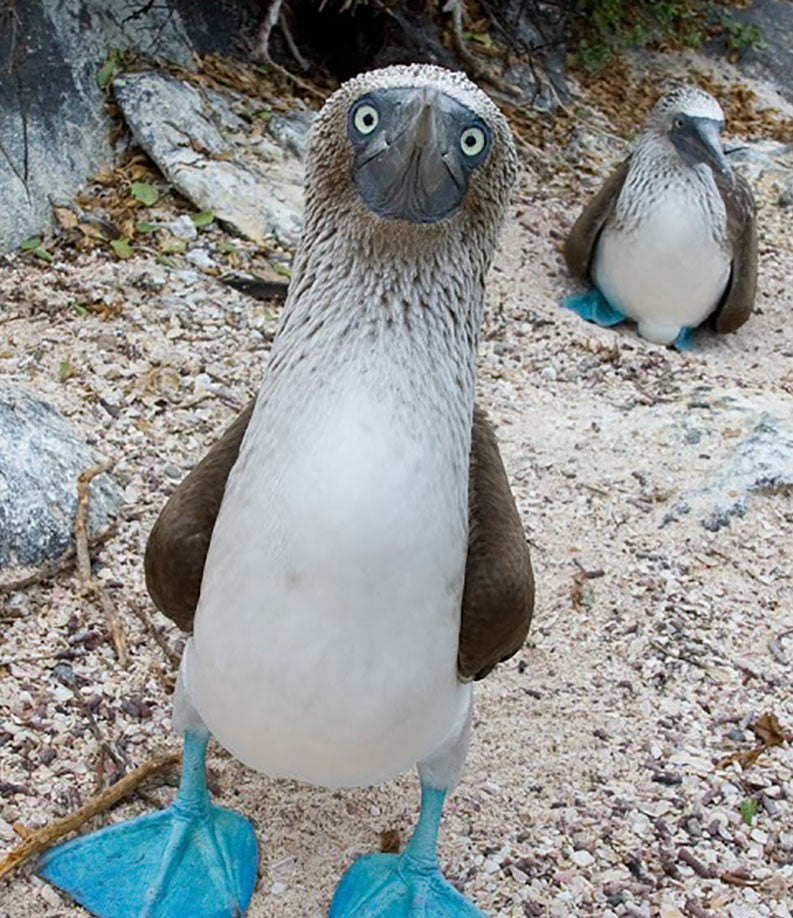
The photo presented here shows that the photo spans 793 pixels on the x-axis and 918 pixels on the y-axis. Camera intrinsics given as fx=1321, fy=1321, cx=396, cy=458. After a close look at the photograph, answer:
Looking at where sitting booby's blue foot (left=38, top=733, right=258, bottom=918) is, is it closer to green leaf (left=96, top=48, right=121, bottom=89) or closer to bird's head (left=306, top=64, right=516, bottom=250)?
bird's head (left=306, top=64, right=516, bottom=250)

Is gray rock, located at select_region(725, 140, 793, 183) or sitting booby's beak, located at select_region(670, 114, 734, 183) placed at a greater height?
sitting booby's beak, located at select_region(670, 114, 734, 183)

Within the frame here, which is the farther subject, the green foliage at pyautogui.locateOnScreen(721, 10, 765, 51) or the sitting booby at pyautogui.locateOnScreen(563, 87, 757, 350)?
the green foliage at pyautogui.locateOnScreen(721, 10, 765, 51)

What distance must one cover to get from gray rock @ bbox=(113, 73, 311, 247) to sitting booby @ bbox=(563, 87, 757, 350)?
1.60 metres

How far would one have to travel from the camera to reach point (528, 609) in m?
2.91

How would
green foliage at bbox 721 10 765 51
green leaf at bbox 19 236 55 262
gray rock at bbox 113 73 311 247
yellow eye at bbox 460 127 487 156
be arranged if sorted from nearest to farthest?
yellow eye at bbox 460 127 487 156 → green leaf at bbox 19 236 55 262 → gray rock at bbox 113 73 311 247 → green foliage at bbox 721 10 765 51

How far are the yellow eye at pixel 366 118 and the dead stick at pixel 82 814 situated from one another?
1784 mm

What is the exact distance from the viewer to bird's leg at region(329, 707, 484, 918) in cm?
311

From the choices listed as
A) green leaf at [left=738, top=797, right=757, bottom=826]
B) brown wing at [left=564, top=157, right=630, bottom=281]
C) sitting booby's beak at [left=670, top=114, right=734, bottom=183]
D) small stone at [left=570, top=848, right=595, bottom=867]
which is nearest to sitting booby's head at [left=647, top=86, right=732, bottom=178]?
sitting booby's beak at [left=670, top=114, right=734, bottom=183]

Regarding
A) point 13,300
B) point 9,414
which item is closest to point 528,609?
point 9,414

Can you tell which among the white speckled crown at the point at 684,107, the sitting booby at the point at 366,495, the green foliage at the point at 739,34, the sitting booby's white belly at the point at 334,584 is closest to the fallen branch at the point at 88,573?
the sitting booby at the point at 366,495

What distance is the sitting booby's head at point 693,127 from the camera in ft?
22.4

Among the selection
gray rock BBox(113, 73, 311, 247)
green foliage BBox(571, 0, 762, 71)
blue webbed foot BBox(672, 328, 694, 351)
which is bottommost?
blue webbed foot BBox(672, 328, 694, 351)

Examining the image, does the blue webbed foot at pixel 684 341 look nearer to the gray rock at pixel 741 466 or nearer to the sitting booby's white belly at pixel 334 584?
the gray rock at pixel 741 466

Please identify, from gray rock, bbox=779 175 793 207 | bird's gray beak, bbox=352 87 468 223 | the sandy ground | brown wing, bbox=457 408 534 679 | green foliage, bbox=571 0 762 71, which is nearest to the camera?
bird's gray beak, bbox=352 87 468 223
